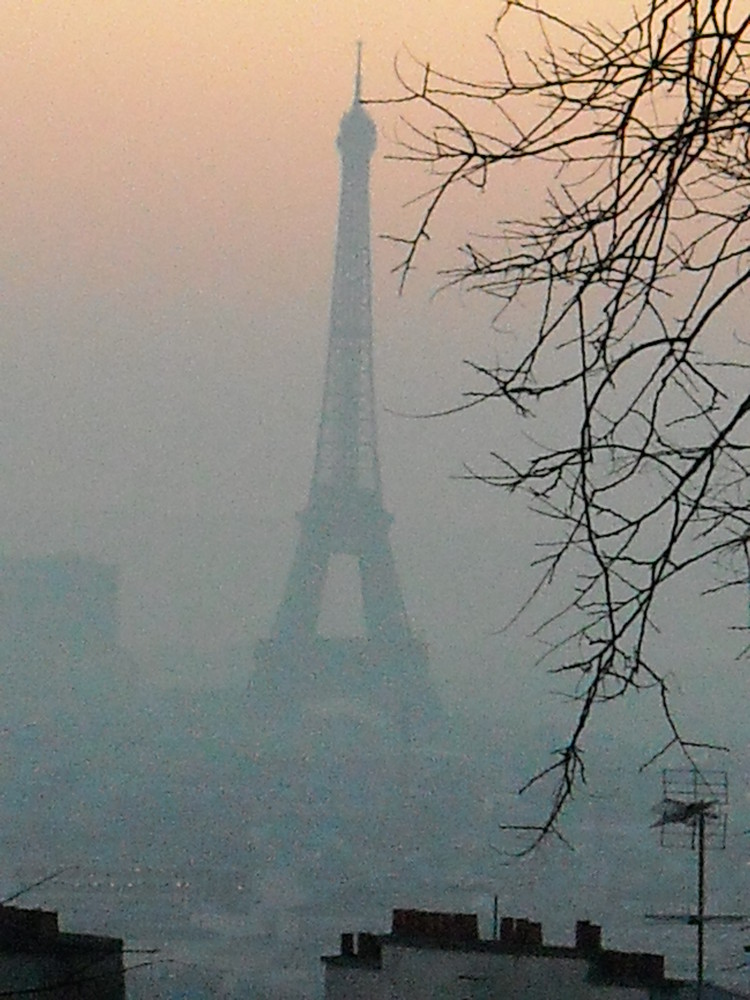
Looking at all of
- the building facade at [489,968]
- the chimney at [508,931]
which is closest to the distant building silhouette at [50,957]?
the building facade at [489,968]

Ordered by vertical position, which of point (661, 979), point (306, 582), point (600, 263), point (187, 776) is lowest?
point (661, 979)

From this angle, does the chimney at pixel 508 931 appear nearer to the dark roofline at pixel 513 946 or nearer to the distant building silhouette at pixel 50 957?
the dark roofline at pixel 513 946

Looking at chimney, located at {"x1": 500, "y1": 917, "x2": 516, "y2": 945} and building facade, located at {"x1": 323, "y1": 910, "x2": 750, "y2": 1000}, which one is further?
chimney, located at {"x1": 500, "y1": 917, "x2": 516, "y2": 945}

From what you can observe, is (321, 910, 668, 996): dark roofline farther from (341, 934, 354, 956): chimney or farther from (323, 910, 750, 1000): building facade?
(341, 934, 354, 956): chimney

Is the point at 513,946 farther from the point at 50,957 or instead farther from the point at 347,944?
the point at 50,957

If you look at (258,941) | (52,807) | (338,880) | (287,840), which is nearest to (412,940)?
(258,941)

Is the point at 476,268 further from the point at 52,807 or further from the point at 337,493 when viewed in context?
the point at 337,493

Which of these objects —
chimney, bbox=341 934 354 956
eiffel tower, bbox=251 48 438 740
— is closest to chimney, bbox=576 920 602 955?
chimney, bbox=341 934 354 956
